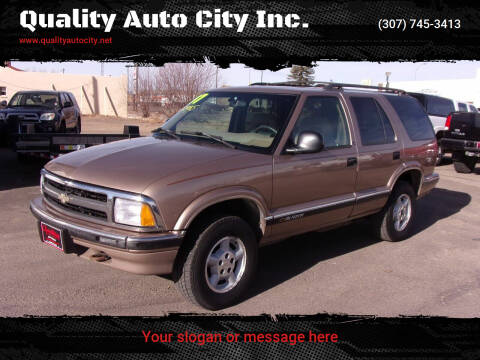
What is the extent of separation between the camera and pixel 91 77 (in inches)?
1273

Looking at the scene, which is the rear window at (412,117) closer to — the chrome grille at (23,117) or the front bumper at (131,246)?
the front bumper at (131,246)

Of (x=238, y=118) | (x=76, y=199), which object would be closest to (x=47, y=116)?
(x=238, y=118)

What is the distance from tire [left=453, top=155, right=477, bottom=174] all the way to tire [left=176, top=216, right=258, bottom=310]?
32.8 feet

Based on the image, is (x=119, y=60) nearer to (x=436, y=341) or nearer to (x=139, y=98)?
(x=436, y=341)

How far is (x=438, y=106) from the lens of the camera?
14.9 m

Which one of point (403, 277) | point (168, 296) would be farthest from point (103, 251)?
point (403, 277)

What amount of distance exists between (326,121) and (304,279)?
1.67 m

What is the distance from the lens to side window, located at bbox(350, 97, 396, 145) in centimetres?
521

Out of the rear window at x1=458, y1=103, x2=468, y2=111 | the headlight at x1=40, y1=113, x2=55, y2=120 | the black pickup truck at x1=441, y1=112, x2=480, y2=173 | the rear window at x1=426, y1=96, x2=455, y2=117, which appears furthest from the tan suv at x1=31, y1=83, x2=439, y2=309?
the rear window at x1=458, y1=103, x2=468, y2=111

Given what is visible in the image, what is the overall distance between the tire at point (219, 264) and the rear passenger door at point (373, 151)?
1.74m

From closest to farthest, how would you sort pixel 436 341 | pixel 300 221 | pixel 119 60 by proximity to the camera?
pixel 436 341, pixel 300 221, pixel 119 60

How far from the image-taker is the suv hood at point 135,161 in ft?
11.3

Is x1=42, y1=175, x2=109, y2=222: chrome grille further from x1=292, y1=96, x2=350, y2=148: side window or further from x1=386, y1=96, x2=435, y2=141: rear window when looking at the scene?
x1=386, y1=96, x2=435, y2=141: rear window

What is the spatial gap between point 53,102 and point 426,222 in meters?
10.2
